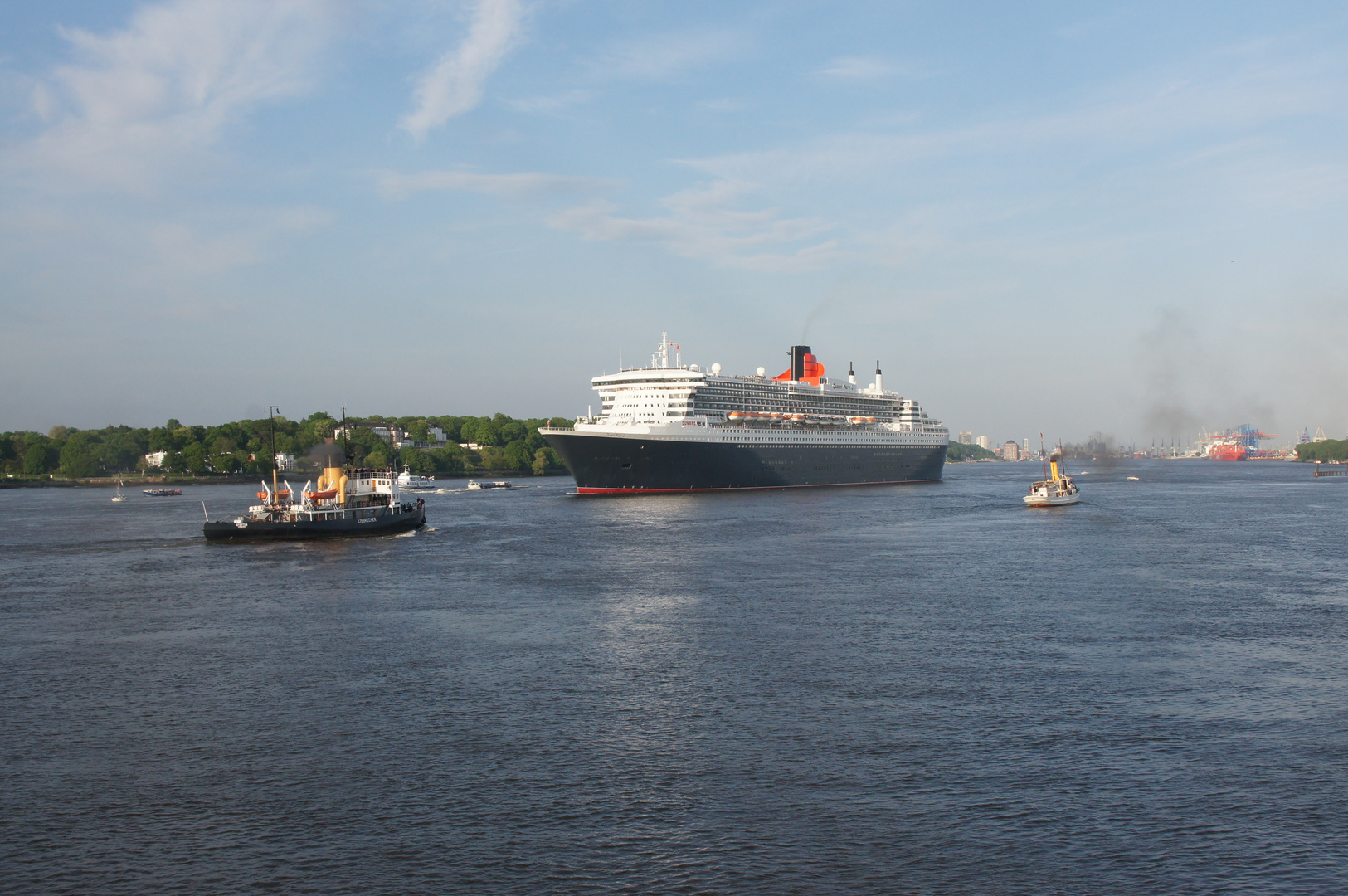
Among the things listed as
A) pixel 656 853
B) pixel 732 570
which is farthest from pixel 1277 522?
pixel 656 853

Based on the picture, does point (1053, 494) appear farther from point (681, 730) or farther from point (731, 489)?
point (681, 730)

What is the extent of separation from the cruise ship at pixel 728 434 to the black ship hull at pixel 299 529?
24927 millimetres

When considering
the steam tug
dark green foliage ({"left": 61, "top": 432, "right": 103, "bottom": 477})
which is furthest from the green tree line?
the steam tug

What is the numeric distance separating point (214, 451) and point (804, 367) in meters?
107

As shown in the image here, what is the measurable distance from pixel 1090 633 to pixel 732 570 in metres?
16.7

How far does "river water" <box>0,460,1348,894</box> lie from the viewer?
13742mm

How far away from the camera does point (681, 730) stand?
1927 centimetres

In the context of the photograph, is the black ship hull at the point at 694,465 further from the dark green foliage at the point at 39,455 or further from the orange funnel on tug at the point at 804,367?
the dark green foliage at the point at 39,455

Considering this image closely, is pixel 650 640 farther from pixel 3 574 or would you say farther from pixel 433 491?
pixel 433 491

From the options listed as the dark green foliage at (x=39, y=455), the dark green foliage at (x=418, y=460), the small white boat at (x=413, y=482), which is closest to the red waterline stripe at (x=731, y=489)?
the small white boat at (x=413, y=482)

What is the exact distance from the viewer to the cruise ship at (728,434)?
87812 millimetres

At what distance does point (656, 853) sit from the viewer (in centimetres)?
1391

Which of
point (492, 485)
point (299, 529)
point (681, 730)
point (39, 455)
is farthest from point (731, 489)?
point (39, 455)

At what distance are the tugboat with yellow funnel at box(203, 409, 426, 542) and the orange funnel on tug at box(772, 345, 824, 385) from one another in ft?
185
